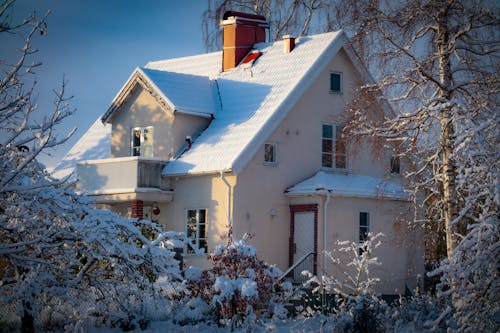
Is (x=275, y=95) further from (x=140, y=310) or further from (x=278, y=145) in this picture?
(x=140, y=310)

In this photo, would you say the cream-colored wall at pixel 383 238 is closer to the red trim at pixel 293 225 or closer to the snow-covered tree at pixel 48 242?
the red trim at pixel 293 225

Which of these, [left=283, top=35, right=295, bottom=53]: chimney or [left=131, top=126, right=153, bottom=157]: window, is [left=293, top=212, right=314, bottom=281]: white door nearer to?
[left=131, top=126, right=153, bottom=157]: window

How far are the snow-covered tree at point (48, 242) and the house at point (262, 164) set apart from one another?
979 cm

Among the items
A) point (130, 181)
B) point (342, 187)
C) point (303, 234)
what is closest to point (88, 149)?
point (130, 181)

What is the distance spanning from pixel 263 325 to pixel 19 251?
18.8 ft

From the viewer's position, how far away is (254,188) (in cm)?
2662

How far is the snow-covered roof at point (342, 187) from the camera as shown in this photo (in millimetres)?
26609

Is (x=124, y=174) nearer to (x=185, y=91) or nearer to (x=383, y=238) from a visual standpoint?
(x=185, y=91)

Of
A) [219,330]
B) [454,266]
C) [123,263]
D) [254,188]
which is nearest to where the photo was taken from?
[454,266]

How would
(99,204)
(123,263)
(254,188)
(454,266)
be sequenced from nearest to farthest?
1. (454,266)
2. (123,263)
3. (254,188)
4. (99,204)

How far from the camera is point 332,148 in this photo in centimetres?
2903

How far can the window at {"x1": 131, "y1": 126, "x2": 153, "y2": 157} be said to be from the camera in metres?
29.5

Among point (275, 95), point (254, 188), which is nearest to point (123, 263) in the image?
point (254, 188)

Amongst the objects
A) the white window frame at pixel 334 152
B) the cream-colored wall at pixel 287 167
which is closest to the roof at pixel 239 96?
the cream-colored wall at pixel 287 167
